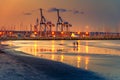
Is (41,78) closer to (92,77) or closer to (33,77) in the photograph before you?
(33,77)

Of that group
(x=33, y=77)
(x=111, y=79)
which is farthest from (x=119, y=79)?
(x=33, y=77)

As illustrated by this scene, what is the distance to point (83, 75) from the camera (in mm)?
22500

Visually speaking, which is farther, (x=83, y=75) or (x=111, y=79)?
(x=83, y=75)

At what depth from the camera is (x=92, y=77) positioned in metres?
21.4

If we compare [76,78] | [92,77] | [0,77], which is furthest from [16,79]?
[92,77]

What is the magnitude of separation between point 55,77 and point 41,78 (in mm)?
1487

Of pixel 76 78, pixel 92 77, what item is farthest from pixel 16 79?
pixel 92 77

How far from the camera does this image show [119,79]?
66.7ft

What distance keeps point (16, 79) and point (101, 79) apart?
559 cm

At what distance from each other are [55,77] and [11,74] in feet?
9.65

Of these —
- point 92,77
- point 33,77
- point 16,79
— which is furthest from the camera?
point 92,77

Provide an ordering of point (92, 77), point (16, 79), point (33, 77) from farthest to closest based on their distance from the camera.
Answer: point (92, 77) < point (33, 77) < point (16, 79)

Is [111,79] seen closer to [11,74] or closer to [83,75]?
[83,75]

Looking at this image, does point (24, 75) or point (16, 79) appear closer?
point (16, 79)
